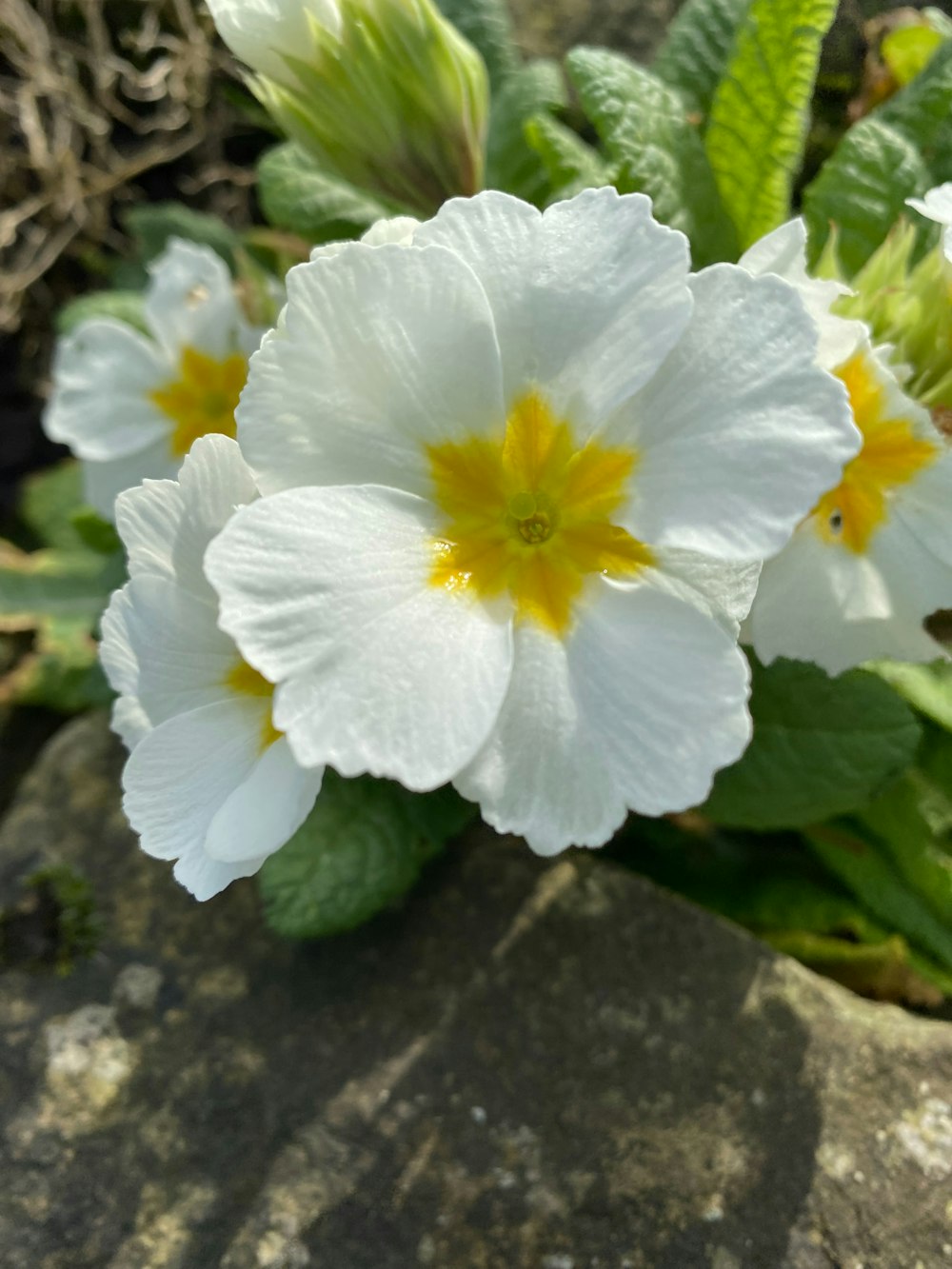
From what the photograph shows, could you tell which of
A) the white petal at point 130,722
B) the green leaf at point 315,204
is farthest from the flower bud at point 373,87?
the white petal at point 130,722

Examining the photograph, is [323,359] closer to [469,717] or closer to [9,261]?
[469,717]

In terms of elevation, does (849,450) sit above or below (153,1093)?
above

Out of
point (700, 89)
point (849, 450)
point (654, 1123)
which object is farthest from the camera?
point (700, 89)

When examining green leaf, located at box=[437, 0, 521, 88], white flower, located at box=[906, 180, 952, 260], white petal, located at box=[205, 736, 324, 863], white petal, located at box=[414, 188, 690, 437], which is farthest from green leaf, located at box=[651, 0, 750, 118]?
white petal, located at box=[205, 736, 324, 863]

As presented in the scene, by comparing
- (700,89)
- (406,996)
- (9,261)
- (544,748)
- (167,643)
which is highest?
(700,89)

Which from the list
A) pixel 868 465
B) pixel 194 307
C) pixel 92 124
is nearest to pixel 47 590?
pixel 194 307

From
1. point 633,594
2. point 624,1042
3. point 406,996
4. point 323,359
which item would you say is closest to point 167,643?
point 323,359

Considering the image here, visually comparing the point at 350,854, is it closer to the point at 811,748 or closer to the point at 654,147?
the point at 811,748

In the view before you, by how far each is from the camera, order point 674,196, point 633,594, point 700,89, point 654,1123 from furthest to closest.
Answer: point 700,89, point 674,196, point 654,1123, point 633,594

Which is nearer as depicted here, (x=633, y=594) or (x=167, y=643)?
(x=633, y=594)
